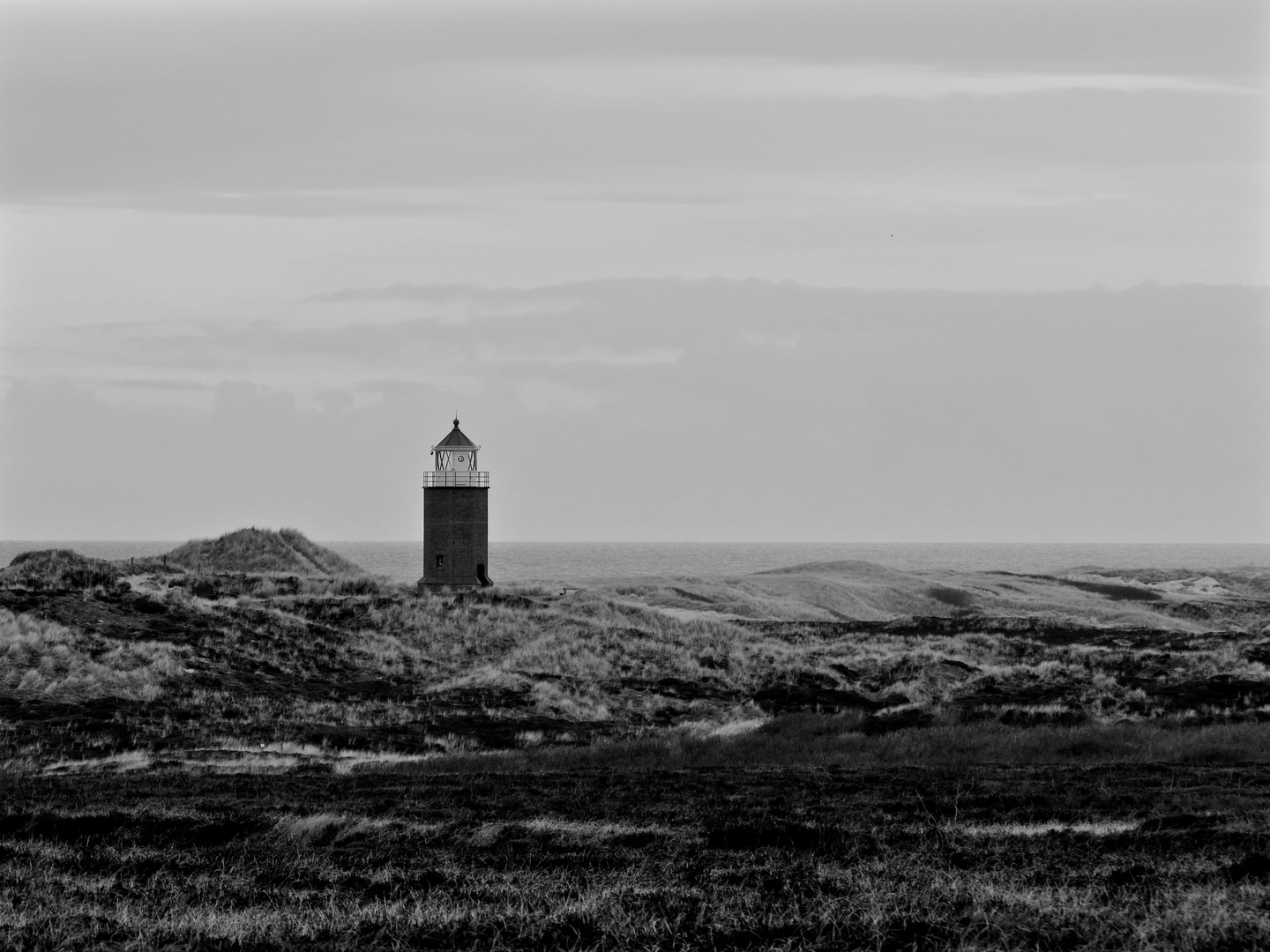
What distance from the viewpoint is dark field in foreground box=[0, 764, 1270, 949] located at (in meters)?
8.85

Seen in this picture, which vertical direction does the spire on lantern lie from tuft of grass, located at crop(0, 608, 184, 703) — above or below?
above

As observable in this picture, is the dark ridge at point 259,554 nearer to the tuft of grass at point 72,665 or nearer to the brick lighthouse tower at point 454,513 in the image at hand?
the brick lighthouse tower at point 454,513

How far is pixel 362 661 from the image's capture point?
42969 millimetres

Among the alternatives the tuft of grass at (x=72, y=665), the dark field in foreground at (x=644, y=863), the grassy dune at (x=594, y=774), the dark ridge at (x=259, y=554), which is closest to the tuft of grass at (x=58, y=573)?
the grassy dune at (x=594, y=774)

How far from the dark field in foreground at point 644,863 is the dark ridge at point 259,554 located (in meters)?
49.5

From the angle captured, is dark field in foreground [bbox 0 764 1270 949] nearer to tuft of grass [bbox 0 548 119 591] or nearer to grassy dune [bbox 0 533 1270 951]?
grassy dune [bbox 0 533 1270 951]

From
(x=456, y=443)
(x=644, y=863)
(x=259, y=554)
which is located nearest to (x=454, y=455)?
(x=456, y=443)

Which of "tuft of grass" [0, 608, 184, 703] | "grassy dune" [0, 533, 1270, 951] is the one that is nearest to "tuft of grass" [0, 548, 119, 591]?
"grassy dune" [0, 533, 1270, 951]

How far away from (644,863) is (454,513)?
48338 millimetres

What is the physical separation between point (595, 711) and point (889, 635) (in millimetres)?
19865

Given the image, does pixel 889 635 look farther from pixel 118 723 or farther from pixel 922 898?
pixel 922 898

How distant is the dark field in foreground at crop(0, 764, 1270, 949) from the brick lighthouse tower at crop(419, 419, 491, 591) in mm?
39408

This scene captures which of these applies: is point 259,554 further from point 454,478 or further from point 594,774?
point 594,774

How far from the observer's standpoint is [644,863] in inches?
477
